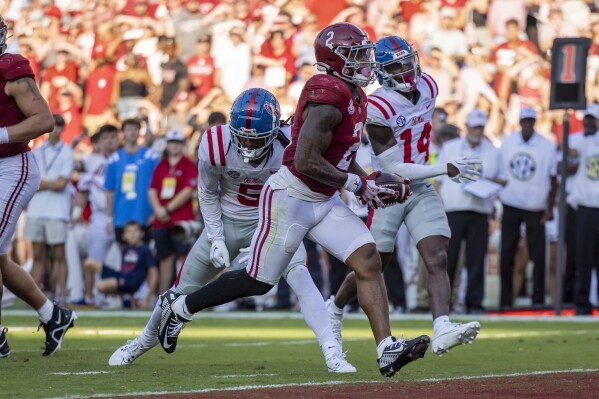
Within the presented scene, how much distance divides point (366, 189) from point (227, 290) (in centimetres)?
102

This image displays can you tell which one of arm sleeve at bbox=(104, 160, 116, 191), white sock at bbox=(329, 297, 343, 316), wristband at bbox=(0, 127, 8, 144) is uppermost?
wristband at bbox=(0, 127, 8, 144)

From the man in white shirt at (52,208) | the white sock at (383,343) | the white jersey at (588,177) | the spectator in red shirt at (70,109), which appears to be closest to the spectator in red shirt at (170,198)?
the man in white shirt at (52,208)

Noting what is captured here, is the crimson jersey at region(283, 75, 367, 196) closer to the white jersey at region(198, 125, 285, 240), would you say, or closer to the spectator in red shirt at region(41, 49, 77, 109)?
the white jersey at region(198, 125, 285, 240)

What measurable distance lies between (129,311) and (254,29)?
722cm

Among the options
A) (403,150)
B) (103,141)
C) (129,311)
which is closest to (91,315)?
(129,311)

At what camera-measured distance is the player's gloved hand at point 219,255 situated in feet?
25.7

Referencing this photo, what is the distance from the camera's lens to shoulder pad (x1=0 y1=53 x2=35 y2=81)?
8.05 m

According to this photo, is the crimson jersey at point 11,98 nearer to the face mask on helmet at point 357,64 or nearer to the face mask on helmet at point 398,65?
the face mask on helmet at point 357,64

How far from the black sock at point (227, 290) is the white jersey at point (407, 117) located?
62.5 inches

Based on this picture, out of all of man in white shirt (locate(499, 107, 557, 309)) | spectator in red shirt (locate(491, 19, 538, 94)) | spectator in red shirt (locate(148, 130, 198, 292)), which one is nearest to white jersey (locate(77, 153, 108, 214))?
spectator in red shirt (locate(148, 130, 198, 292))

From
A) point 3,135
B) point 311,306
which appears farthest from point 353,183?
point 3,135

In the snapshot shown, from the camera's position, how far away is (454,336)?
7488mm

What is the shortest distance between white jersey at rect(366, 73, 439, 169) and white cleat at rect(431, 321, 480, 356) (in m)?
1.56

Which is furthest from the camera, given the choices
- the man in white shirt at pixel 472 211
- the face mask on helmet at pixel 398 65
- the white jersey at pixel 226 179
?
the man in white shirt at pixel 472 211
